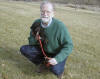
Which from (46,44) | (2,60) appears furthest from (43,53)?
(2,60)

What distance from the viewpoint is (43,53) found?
10.3ft

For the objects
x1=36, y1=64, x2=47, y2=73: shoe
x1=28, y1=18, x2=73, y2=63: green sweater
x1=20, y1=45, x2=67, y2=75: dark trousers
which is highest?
x1=28, y1=18, x2=73, y2=63: green sweater

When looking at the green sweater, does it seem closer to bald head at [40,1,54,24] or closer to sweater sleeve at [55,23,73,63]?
sweater sleeve at [55,23,73,63]

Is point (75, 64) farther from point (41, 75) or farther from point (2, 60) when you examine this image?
point (2, 60)

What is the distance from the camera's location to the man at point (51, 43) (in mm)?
2877

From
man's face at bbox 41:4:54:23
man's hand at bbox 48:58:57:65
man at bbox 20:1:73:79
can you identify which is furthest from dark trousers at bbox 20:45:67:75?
man's face at bbox 41:4:54:23

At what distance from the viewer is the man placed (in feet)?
9.44

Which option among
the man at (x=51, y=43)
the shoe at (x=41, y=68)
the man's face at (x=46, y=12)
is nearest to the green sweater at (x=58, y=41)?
the man at (x=51, y=43)

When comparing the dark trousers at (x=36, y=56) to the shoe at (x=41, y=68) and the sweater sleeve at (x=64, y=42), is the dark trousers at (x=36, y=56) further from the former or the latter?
the sweater sleeve at (x=64, y=42)

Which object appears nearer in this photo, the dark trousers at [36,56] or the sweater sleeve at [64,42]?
the sweater sleeve at [64,42]

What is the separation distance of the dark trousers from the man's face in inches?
22.0

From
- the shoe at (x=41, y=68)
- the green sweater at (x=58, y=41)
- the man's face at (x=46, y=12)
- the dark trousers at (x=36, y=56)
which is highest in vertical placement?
the man's face at (x=46, y=12)

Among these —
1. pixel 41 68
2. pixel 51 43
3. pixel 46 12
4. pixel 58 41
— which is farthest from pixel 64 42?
pixel 41 68

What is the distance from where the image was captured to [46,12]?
2.90 metres
